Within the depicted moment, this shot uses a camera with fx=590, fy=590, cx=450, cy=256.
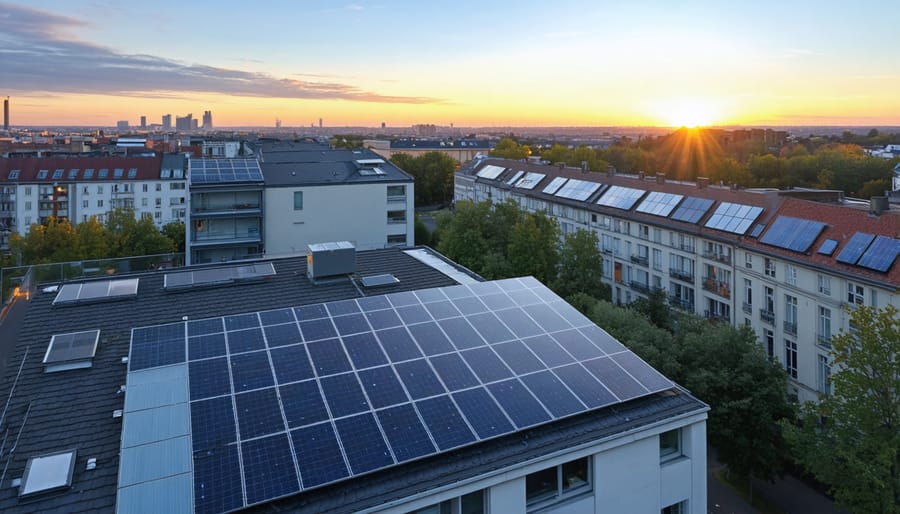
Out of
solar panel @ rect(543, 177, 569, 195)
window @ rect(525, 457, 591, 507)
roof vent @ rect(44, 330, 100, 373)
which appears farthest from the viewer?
solar panel @ rect(543, 177, 569, 195)

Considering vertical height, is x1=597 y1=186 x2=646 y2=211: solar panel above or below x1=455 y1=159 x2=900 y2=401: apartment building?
above

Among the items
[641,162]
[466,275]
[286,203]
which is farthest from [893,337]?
[641,162]

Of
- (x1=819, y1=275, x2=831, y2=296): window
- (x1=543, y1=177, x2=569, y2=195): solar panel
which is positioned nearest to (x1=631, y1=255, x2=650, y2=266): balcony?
(x1=819, y1=275, x2=831, y2=296): window

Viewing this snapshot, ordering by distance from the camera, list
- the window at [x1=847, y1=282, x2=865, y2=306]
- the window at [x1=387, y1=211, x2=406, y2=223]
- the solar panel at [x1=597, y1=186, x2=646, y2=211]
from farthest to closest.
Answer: the solar panel at [x1=597, y1=186, x2=646, y2=211] → the window at [x1=387, y1=211, x2=406, y2=223] → the window at [x1=847, y1=282, x2=865, y2=306]

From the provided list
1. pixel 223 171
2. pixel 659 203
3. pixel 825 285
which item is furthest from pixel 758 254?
pixel 223 171

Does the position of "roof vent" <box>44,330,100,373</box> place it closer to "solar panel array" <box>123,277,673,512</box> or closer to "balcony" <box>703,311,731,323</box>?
"solar panel array" <box>123,277,673,512</box>

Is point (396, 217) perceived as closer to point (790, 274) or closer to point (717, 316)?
point (717, 316)

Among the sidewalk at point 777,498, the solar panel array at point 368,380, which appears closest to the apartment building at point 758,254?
the sidewalk at point 777,498
